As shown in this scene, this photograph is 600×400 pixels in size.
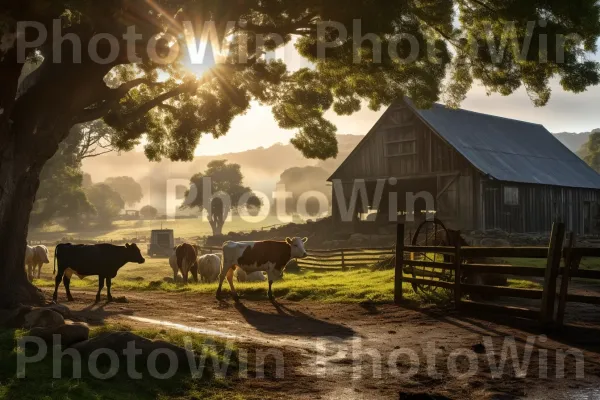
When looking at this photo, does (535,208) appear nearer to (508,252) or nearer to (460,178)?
(460,178)

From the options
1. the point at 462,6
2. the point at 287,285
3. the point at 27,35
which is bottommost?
the point at 287,285

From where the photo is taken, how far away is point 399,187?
131ft

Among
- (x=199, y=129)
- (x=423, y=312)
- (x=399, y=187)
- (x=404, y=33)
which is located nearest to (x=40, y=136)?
(x=199, y=129)

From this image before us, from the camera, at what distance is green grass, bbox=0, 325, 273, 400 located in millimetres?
6762

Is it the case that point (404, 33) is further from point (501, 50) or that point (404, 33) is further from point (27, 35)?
point (27, 35)

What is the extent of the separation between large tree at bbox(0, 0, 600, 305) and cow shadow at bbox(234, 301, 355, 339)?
18.1 ft

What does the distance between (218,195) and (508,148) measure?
51.9m

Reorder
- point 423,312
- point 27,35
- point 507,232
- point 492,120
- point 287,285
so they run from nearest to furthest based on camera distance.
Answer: point 27,35 → point 423,312 → point 287,285 → point 507,232 → point 492,120

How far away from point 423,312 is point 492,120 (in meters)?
34.6

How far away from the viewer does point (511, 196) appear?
117 ft

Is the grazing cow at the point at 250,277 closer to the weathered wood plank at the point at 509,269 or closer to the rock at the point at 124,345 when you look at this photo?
the weathered wood plank at the point at 509,269

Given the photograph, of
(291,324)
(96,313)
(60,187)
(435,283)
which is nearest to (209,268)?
(96,313)

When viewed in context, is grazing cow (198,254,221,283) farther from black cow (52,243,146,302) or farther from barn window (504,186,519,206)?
barn window (504,186,519,206)

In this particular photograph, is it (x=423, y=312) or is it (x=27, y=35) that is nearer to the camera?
(x=27, y=35)
